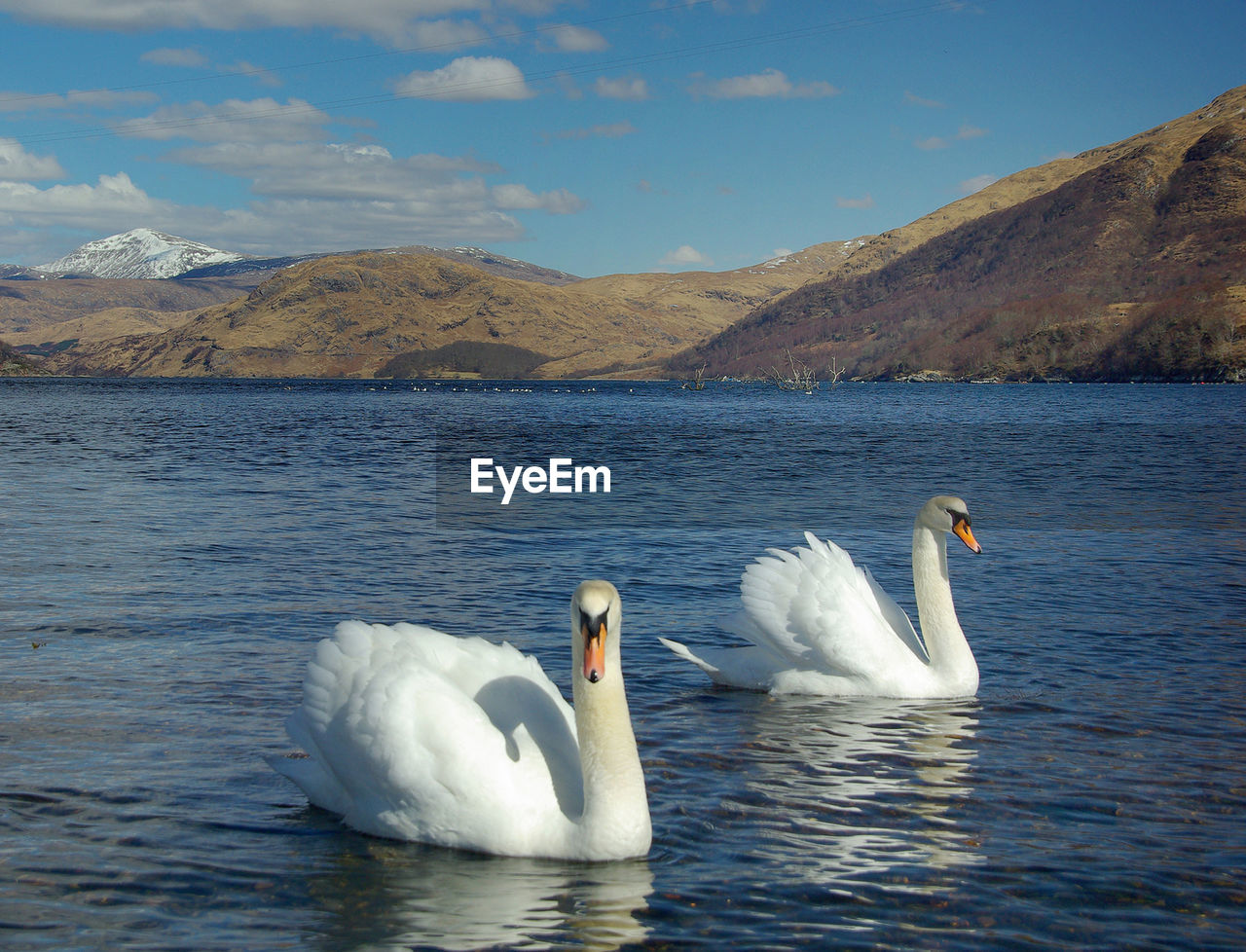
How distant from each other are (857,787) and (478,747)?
9.28ft

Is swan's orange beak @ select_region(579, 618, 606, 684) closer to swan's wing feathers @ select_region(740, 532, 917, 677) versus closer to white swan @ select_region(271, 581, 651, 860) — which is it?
white swan @ select_region(271, 581, 651, 860)

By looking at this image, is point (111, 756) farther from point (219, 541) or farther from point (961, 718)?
point (219, 541)

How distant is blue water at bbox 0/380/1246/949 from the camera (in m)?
5.61

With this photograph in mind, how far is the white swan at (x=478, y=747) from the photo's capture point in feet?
19.5

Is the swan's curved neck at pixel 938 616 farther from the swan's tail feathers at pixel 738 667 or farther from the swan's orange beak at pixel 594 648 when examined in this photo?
the swan's orange beak at pixel 594 648

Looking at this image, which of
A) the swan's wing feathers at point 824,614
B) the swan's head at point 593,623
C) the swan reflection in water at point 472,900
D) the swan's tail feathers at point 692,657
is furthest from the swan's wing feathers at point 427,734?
the swan's wing feathers at point 824,614

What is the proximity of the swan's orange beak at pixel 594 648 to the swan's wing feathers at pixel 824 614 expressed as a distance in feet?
14.9

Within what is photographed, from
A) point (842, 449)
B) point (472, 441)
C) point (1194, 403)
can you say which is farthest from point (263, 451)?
point (1194, 403)

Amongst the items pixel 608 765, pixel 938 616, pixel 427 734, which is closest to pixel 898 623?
pixel 938 616

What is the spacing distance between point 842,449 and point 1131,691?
127 ft

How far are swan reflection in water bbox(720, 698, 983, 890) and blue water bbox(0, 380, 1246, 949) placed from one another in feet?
0.10

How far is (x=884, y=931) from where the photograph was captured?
17.9ft

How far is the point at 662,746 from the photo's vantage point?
8.35 meters

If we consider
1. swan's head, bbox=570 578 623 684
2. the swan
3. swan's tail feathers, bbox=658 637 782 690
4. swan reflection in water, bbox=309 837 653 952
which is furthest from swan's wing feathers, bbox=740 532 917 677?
swan's head, bbox=570 578 623 684
